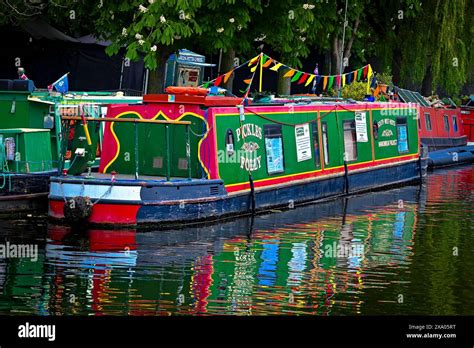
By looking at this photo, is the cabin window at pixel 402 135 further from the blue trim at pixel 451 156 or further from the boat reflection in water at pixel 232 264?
the boat reflection in water at pixel 232 264

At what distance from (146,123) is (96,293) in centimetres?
689

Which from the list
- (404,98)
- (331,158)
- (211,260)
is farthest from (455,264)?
(404,98)

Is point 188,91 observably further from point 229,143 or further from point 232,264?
point 232,264

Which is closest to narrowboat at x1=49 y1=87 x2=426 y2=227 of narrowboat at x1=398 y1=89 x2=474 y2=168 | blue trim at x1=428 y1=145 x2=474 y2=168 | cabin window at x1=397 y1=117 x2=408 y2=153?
cabin window at x1=397 y1=117 x2=408 y2=153

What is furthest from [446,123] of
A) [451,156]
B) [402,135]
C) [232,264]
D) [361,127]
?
[232,264]

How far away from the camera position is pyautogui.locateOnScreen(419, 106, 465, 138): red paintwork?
122 ft

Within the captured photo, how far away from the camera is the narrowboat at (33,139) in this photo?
22188 millimetres

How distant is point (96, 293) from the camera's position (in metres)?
15.8

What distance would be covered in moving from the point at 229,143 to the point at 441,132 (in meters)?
16.7

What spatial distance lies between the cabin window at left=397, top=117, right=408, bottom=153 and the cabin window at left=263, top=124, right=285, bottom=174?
6.40 meters

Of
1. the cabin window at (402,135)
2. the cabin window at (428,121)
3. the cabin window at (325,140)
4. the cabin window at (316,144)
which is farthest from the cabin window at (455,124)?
the cabin window at (316,144)

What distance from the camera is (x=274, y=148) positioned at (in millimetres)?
24453

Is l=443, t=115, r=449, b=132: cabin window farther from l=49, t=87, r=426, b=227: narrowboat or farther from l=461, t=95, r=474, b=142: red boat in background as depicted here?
l=49, t=87, r=426, b=227: narrowboat

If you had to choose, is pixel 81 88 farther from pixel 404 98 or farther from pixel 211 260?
pixel 211 260
